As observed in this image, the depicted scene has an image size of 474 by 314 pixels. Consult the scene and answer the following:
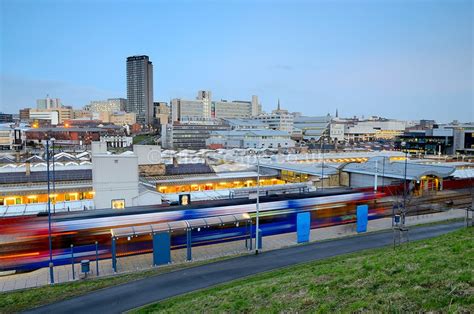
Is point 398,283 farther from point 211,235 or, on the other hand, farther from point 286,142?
point 286,142

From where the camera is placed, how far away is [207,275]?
18.2 m

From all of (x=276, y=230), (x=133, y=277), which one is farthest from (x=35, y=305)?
(x=276, y=230)

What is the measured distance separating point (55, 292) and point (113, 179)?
1176 centimetres

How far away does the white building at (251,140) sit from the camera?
392 feet

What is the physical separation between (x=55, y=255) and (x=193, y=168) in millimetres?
24353

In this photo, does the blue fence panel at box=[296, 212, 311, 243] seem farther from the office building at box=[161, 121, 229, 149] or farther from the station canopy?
the office building at box=[161, 121, 229, 149]

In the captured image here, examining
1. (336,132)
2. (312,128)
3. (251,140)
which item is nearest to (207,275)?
(251,140)

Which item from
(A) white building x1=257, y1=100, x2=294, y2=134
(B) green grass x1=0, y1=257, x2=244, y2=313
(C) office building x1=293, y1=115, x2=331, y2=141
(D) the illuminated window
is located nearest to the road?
(B) green grass x1=0, y1=257, x2=244, y2=313

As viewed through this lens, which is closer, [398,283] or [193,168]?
[398,283]

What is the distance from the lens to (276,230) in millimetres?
27016

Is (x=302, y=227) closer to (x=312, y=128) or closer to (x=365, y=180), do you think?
(x=365, y=180)

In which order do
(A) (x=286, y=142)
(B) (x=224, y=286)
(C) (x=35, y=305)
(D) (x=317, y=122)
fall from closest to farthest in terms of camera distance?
(C) (x=35, y=305), (B) (x=224, y=286), (A) (x=286, y=142), (D) (x=317, y=122)

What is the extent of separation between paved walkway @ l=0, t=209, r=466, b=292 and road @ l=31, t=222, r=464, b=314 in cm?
172

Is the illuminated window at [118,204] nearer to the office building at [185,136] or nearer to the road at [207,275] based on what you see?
the road at [207,275]
